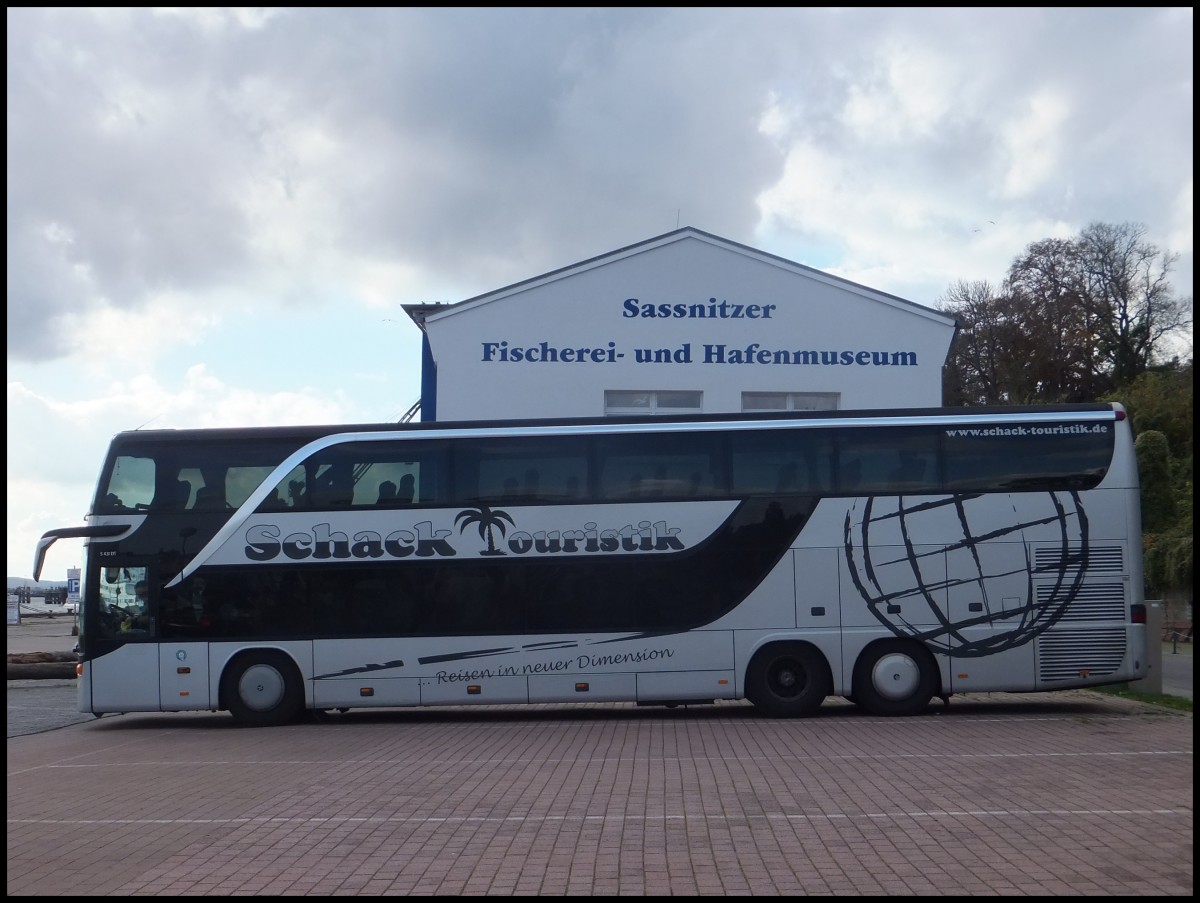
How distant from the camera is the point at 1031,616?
15922 millimetres

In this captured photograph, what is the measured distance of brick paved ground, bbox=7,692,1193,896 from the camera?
7.04 metres

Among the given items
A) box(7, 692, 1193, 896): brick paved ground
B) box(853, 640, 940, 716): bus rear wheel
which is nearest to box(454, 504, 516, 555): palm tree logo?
box(7, 692, 1193, 896): brick paved ground

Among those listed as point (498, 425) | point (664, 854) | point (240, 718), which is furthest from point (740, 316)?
point (664, 854)

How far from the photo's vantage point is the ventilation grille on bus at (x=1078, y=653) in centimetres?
1575

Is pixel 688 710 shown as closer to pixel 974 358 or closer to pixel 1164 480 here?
pixel 1164 480

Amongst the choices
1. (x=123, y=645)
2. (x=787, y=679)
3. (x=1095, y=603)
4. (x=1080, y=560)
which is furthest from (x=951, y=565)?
(x=123, y=645)

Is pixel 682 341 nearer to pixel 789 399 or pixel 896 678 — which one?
pixel 789 399

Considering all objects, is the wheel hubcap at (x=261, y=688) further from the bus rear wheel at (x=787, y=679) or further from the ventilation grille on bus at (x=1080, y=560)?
the ventilation grille on bus at (x=1080, y=560)

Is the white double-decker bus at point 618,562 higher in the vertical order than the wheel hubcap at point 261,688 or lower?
higher

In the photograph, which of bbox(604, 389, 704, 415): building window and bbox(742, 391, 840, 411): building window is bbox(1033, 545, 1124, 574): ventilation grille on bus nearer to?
bbox(742, 391, 840, 411): building window

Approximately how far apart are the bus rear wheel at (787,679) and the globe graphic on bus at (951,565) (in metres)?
1.04

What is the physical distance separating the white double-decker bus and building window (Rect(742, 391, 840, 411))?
37.9 ft

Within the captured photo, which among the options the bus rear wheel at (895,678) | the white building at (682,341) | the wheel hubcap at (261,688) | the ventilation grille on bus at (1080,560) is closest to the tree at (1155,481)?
the white building at (682,341)

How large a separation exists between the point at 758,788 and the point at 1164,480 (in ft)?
73.0
